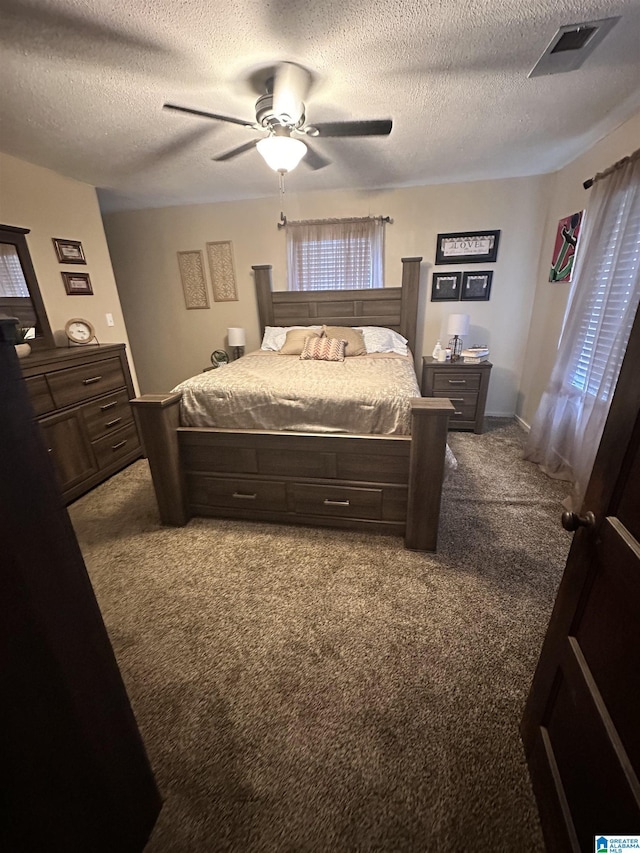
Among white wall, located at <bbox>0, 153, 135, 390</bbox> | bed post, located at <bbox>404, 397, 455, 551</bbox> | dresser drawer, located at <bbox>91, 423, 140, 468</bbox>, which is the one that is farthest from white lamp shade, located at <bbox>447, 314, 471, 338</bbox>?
white wall, located at <bbox>0, 153, 135, 390</bbox>

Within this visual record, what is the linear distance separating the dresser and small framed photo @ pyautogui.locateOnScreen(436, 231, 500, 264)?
3.34 metres

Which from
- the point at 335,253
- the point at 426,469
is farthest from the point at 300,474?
the point at 335,253

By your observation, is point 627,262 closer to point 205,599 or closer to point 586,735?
point 586,735

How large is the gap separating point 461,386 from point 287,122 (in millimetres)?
2633

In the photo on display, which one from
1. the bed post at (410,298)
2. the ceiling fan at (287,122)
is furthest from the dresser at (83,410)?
the bed post at (410,298)

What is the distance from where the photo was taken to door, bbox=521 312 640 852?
2.09ft

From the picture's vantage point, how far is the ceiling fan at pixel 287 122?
5.57 feet

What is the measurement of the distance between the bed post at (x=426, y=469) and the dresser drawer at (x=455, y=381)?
71.5 inches

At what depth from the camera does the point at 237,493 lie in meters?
2.19

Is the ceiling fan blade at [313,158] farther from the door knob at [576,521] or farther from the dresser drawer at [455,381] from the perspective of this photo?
the door knob at [576,521]

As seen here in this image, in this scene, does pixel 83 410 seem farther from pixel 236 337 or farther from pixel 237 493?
pixel 236 337

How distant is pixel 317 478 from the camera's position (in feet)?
6.76

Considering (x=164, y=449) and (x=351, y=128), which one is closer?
(x=351, y=128)

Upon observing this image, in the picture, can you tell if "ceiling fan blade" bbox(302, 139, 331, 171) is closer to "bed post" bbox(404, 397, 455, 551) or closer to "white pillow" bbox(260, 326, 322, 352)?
"white pillow" bbox(260, 326, 322, 352)
